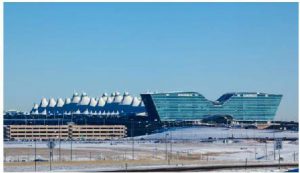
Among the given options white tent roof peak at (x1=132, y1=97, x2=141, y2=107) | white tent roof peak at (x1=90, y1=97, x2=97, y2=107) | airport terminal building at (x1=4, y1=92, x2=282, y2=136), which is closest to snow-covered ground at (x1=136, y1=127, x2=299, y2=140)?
airport terminal building at (x1=4, y1=92, x2=282, y2=136)

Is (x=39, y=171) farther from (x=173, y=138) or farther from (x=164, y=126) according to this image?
(x=164, y=126)

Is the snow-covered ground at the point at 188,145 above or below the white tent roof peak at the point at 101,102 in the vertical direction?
below

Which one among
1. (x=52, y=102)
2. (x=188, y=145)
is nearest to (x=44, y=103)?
(x=52, y=102)

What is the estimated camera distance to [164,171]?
26.0 meters

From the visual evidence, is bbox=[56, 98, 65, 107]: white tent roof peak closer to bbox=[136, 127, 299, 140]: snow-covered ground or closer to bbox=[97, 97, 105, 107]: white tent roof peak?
bbox=[97, 97, 105, 107]: white tent roof peak

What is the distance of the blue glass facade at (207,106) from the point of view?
82.6m

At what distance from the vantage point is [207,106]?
86000mm

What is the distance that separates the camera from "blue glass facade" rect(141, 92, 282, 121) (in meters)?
82.6

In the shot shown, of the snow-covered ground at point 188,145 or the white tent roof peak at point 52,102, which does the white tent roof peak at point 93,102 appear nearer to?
the white tent roof peak at point 52,102

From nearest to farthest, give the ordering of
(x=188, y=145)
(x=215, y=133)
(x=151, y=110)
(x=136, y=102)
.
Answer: (x=188, y=145)
(x=215, y=133)
(x=151, y=110)
(x=136, y=102)

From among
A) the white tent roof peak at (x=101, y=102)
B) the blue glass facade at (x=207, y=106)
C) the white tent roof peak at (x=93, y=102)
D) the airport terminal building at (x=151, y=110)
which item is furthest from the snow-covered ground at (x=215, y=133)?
the white tent roof peak at (x=93, y=102)

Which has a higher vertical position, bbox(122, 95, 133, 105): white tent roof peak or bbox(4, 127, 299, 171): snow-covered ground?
bbox(122, 95, 133, 105): white tent roof peak

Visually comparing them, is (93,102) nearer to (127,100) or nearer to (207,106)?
(127,100)

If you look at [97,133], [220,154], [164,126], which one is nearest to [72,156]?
[220,154]
